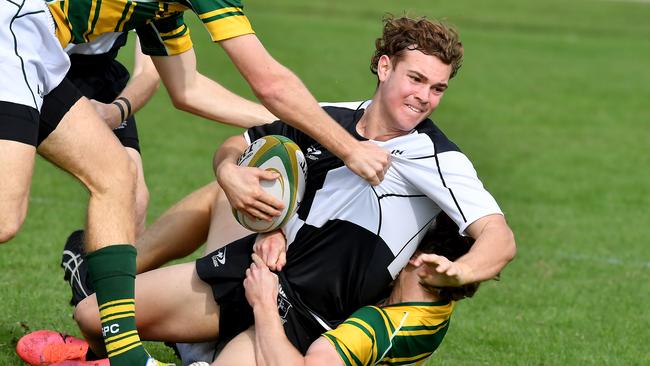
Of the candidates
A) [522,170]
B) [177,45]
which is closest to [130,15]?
[177,45]

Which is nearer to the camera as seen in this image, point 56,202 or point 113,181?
point 113,181

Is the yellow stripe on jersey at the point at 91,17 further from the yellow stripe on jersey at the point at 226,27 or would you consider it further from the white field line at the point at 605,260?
the white field line at the point at 605,260

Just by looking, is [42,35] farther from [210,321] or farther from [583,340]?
[583,340]

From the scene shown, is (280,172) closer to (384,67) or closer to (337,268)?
(337,268)

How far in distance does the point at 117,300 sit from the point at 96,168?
57cm

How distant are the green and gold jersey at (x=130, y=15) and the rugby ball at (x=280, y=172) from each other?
0.53 m

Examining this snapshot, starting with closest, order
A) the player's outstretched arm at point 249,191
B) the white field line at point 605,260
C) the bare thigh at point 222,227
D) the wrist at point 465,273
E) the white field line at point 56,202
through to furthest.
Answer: the wrist at point 465,273
the player's outstretched arm at point 249,191
the bare thigh at point 222,227
the white field line at point 605,260
the white field line at point 56,202

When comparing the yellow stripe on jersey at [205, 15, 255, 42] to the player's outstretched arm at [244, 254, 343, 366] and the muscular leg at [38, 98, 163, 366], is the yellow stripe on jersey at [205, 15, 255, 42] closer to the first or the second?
the muscular leg at [38, 98, 163, 366]

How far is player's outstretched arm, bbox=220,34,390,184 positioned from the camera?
4777mm

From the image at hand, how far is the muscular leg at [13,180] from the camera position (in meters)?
4.72

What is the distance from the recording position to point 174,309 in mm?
5277

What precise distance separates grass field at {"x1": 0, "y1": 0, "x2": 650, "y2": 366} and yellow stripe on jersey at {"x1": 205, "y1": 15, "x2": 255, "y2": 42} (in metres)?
1.96

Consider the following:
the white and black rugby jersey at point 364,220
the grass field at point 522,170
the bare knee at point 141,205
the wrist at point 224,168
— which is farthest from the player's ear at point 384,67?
the bare knee at point 141,205

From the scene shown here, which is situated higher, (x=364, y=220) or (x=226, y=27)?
(x=226, y=27)
